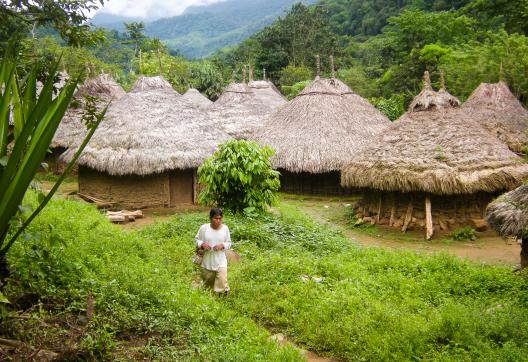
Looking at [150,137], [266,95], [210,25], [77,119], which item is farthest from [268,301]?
[210,25]

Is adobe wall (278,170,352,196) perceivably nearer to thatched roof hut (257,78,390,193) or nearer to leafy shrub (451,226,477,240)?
thatched roof hut (257,78,390,193)

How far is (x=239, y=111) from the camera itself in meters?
23.7

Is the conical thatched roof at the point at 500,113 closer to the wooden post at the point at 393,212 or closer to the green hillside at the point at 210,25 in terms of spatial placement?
the wooden post at the point at 393,212

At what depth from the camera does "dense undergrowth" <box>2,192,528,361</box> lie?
4.19 metres

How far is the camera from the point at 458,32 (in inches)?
1232

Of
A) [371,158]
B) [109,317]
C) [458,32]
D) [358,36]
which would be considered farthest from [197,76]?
[109,317]

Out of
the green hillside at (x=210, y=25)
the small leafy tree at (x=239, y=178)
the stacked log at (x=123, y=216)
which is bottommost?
the stacked log at (x=123, y=216)

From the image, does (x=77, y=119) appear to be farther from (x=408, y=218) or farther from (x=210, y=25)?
(x=210, y=25)

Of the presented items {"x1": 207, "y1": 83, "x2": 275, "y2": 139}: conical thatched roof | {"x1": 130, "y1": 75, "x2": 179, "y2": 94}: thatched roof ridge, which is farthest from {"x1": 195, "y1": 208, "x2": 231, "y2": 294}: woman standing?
{"x1": 207, "y1": 83, "x2": 275, "y2": 139}: conical thatched roof

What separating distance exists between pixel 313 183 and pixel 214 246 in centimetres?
→ 1178

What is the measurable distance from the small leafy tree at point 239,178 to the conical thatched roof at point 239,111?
35.4 ft

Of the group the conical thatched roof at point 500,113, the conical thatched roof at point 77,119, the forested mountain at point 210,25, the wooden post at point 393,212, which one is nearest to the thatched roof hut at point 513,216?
the wooden post at point 393,212

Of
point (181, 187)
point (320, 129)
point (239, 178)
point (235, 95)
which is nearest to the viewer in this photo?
point (239, 178)

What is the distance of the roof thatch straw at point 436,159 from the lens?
1181 centimetres
